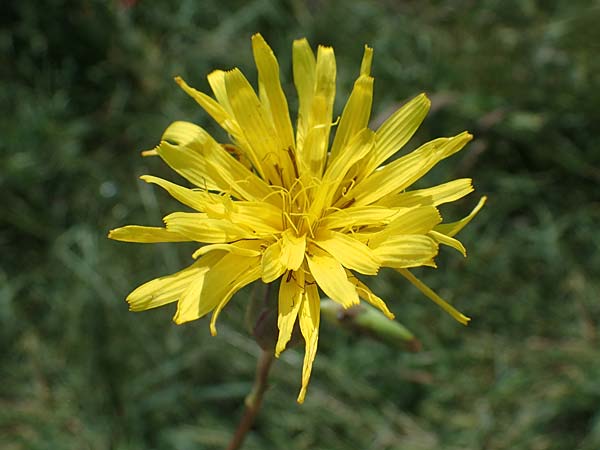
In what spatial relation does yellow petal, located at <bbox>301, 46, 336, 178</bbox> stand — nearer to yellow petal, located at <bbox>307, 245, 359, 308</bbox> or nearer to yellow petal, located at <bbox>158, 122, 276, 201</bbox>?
yellow petal, located at <bbox>158, 122, 276, 201</bbox>

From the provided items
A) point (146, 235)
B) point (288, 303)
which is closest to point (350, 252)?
point (288, 303)

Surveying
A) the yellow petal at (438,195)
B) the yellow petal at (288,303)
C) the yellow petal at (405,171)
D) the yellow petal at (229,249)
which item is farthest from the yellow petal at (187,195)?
the yellow petal at (438,195)

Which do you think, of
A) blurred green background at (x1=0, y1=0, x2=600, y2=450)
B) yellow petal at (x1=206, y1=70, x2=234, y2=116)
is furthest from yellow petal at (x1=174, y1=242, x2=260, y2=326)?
blurred green background at (x1=0, y1=0, x2=600, y2=450)

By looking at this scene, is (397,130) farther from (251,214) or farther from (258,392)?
(258,392)

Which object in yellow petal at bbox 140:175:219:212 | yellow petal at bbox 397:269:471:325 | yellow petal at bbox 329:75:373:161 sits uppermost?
yellow petal at bbox 329:75:373:161

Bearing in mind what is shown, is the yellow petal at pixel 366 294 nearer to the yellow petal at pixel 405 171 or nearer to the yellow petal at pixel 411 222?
the yellow petal at pixel 411 222

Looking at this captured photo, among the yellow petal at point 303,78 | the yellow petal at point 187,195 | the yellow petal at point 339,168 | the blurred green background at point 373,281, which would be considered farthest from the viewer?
the blurred green background at point 373,281

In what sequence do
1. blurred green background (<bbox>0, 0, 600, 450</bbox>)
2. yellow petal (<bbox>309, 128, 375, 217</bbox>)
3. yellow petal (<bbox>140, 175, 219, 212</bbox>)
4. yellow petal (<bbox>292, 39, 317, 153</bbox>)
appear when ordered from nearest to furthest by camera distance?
yellow petal (<bbox>140, 175, 219, 212</bbox>) < yellow petal (<bbox>309, 128, 375, 217</bbox>) < yellow petal (<bbox>292, 39, 317, 153</bbox>) < blurred green background (<bbox>0, 0, 600, 450</bbox>)
